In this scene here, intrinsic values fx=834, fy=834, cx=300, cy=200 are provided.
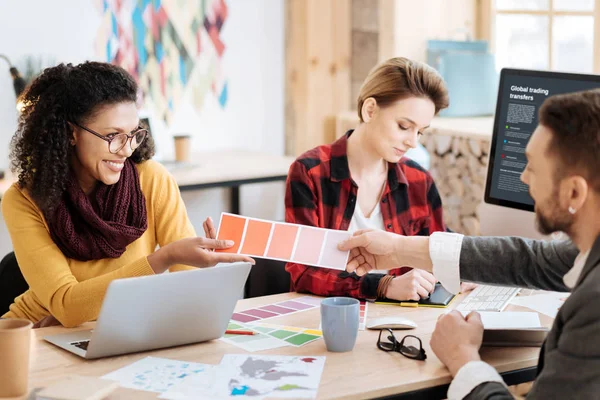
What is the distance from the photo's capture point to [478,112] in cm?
423

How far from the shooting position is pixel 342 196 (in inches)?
95.4

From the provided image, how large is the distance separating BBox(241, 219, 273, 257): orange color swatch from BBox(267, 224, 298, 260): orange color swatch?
0.6 inches

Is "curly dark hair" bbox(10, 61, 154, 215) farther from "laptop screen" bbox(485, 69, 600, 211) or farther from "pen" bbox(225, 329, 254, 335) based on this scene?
"laptop screen" bbox(485, 69, 600, 211)

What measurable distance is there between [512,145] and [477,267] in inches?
21.2

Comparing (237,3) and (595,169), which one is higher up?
(237,3)

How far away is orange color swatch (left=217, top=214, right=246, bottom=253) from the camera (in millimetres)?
1896

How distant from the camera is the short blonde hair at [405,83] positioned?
7.92ft

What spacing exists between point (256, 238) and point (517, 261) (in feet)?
1.93

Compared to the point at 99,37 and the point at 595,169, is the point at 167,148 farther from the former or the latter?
the point at 595,169

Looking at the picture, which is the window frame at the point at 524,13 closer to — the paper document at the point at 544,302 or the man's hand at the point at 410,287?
the paper document at the point at 544,302

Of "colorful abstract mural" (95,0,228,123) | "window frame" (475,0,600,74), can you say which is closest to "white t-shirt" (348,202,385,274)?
"window frame" (475,0,600,74)

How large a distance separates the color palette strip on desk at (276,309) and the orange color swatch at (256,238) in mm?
174

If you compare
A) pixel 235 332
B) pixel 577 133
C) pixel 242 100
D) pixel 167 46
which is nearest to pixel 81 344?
pixel 235 332

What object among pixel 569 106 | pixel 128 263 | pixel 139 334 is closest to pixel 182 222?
pixel 128 263
